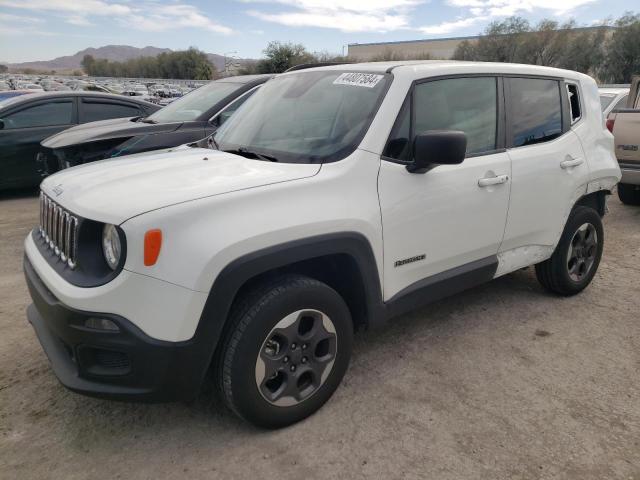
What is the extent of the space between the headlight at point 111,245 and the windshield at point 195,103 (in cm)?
407

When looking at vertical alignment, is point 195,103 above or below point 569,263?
above

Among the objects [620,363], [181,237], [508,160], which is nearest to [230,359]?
[181,237]

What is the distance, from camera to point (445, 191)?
2.99 m

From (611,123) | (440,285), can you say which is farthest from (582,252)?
(611,123)

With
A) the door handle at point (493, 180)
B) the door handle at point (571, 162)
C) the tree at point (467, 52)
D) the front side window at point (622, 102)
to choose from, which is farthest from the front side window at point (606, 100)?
the tree at point (467, 52)

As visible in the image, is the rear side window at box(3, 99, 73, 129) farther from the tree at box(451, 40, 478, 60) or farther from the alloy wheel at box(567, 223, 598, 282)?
the tree at box(451, 40, 478, 60)

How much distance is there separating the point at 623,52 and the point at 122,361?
5460 cm

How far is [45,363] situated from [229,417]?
1296 millimetres

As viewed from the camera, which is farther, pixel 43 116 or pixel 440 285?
pixel 43 116

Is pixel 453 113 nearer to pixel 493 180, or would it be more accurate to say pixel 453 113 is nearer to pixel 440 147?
pixel 493 180

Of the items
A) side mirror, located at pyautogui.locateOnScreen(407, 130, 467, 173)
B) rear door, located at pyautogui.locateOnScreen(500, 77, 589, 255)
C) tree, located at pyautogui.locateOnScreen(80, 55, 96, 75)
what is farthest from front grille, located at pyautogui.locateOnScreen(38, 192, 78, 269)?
tree, located at pyautogui.locateOnScreen(80, 55, 96, 75)

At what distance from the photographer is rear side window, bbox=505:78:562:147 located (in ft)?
11.6

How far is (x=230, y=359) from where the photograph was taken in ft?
7.53

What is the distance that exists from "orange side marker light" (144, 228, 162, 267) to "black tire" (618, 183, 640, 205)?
283 inches
